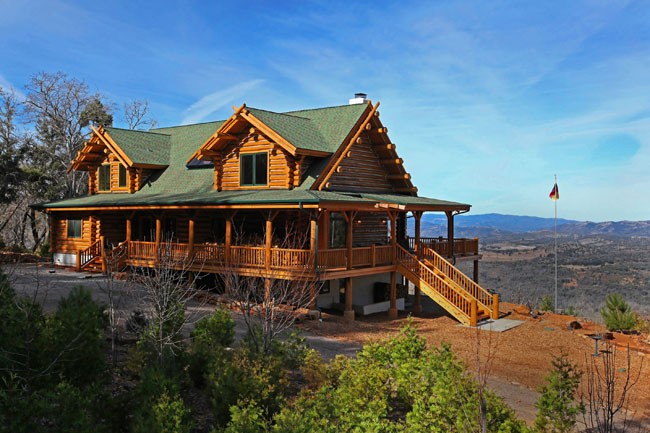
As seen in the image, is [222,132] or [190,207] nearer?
[190,207]

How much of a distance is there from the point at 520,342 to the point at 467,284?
4.33 metres

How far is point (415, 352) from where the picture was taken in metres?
11.6

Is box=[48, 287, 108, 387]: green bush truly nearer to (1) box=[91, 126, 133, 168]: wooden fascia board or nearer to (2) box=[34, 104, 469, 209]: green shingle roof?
(2) box=[34, 104, 469, 209]: green shingle roof

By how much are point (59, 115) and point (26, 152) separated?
391cm

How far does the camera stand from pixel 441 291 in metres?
22.2

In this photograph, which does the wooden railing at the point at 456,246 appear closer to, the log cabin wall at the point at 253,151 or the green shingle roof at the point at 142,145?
the log cabin wall at the point at 253,151

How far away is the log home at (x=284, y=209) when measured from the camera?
846 inches

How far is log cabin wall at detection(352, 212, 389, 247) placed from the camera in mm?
25891

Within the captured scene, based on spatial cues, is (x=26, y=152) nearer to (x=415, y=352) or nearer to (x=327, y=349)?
(x=327, y=349)

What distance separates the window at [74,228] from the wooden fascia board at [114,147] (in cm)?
478

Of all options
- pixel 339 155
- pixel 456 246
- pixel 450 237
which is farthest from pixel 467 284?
pixel 339 155

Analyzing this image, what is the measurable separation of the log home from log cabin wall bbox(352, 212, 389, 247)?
0.27 feet

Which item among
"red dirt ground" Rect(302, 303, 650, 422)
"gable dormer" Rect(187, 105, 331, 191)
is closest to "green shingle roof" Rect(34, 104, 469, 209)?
"gable dormer" Rect(187, 105, 331, 191)

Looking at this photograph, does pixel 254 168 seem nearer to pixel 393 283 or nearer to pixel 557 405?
pixel 393 283
